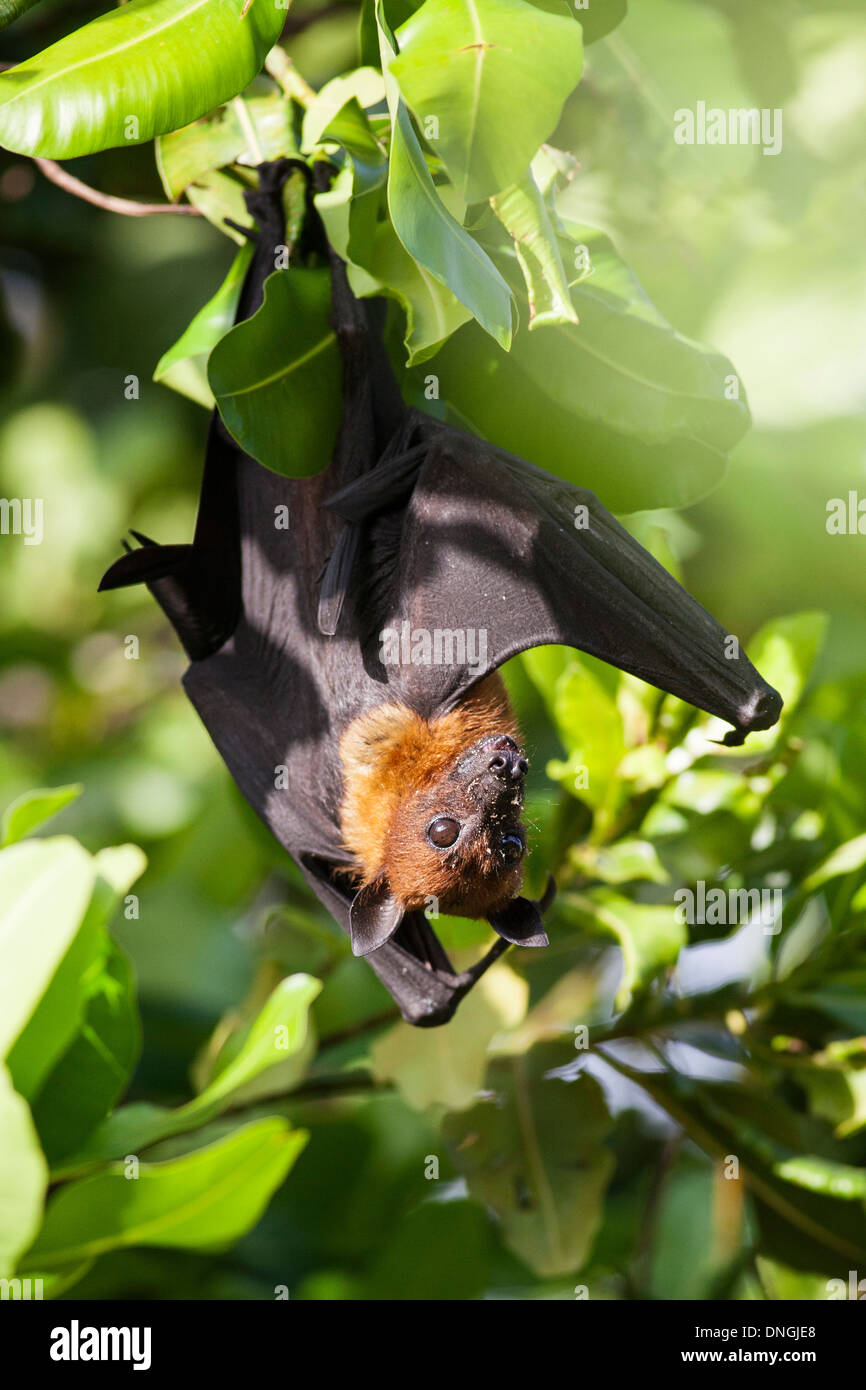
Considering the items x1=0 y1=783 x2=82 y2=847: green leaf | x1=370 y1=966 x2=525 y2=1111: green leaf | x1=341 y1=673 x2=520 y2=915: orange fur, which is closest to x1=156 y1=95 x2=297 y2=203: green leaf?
x1=341 y1=673 x2=520 y2=915: orange fur

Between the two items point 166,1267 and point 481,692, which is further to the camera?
point 166,1267

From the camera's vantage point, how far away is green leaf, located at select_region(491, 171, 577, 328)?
125 centimetres

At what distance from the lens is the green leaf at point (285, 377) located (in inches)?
57.9

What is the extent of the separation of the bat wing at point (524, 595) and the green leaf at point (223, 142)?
56 cm

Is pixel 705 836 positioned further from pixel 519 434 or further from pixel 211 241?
pixel 211 241

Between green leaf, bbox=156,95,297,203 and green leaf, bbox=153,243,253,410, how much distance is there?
0.15 m

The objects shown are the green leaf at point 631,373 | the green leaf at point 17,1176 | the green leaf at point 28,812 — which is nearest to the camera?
the green leaf at point 17,1176

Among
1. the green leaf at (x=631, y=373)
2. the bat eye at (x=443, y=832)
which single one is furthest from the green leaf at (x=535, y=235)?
the bat eye at (x=443, y=832)

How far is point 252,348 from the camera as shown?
1482 mm

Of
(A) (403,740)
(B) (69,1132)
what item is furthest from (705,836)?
(B) (69,1132)

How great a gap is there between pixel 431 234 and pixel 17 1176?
48.3 inches

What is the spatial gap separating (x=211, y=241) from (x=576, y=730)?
6.57ft

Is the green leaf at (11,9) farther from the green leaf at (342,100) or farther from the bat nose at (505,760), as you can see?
the bat nose at (505,760)

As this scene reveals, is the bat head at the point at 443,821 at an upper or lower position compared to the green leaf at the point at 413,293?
lower
